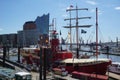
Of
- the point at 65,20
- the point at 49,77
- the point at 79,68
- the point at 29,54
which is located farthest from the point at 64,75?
the point at 65,20

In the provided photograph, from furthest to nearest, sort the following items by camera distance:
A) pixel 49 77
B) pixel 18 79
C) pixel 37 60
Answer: pixel 37 60
pixel 49 77
pixel 18 79

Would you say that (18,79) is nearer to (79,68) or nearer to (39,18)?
(79,68)

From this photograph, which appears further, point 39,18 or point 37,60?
point 39,18

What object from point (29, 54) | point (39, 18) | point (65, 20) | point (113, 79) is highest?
point (39, 18)

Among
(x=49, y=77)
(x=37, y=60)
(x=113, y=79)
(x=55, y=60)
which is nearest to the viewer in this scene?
(x=49, y=77)

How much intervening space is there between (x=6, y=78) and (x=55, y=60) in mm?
17225

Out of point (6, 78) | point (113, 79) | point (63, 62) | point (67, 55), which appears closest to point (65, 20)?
point (67, 55)

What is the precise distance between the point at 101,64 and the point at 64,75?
28.1 feet

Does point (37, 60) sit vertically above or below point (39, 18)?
below

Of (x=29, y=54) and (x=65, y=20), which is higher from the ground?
(x=65, y=20)

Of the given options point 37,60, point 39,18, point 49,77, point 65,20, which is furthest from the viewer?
point 39,18

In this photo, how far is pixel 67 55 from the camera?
56.9 m

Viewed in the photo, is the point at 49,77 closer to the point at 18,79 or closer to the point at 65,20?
the point at 18,79

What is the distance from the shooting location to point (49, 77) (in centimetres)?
4391
